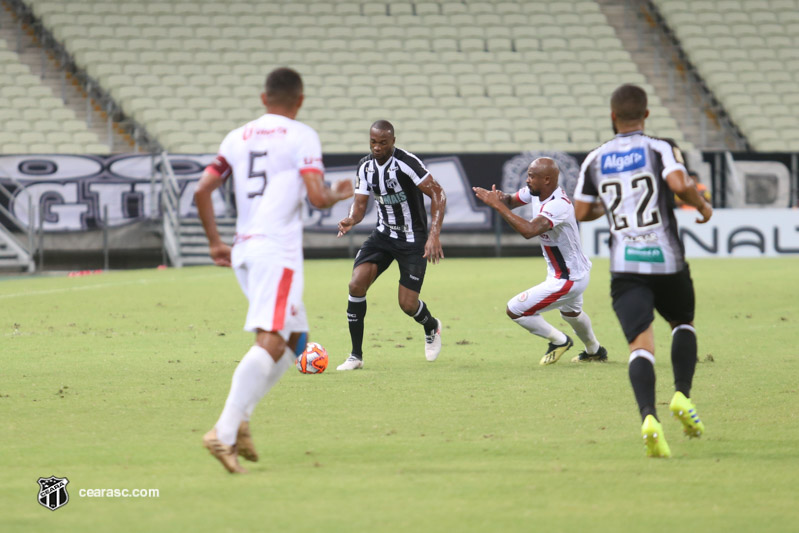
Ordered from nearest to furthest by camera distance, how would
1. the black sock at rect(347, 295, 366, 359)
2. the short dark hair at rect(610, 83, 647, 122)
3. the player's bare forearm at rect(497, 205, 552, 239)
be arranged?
the short dark hair at rect(610, 83, 647, 122), the player's bare forearm at rect(497, 205, 552, 239), the black sock at rect(347, 295, 366, 359)

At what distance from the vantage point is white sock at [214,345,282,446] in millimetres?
4875

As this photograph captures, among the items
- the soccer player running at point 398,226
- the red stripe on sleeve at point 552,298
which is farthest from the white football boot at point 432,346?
the red stripe on sleeve at point 552,298

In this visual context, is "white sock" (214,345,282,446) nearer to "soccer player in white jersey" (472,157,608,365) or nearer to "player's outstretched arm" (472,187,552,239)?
"player's outstretched arm" (472,187,552,239)

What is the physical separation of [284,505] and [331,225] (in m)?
20.7

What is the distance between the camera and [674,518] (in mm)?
4082

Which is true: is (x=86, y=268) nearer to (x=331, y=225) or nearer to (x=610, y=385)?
(x=331, y=225)

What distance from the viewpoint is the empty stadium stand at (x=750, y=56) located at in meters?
28.1

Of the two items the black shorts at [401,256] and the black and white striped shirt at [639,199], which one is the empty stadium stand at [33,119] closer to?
the black shorts at [401,256]

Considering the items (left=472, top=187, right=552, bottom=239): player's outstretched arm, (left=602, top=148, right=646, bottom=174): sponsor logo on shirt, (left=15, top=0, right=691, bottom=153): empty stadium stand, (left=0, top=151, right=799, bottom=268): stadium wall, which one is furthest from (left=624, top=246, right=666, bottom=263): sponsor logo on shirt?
(left=15, top=0, right=691, bottom=153): empty stadium stand

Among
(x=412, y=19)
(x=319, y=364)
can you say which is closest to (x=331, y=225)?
(x=412, y=19)

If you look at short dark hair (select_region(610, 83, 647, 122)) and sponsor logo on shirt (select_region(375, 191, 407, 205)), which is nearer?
short dark hair (select_region(610, 83, 647, 122))

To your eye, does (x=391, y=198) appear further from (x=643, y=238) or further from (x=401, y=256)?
(x=643, y=238)

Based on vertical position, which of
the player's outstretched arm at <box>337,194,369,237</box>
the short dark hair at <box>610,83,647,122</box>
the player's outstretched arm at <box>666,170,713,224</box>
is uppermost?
the short dark hair at <box>610,83,647,122</box>

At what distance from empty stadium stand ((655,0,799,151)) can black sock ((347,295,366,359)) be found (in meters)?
20.9
